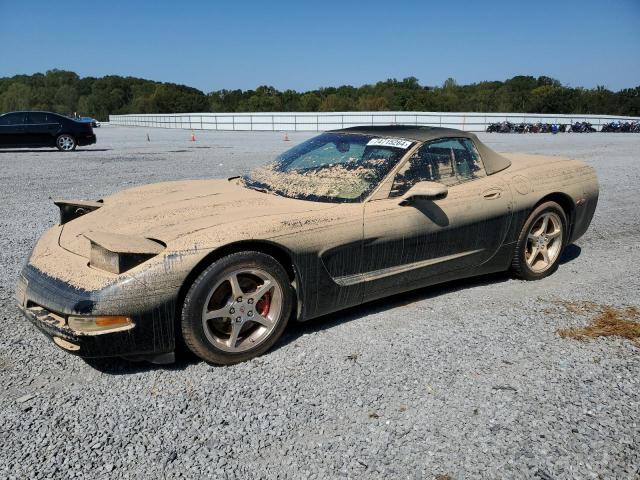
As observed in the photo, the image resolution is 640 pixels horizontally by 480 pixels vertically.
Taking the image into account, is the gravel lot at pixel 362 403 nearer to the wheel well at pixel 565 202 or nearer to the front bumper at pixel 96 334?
the front bumper at pixel 96 334

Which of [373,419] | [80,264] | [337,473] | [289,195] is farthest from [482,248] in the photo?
[80,264]

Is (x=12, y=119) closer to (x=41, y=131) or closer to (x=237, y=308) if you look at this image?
(x=41, y=131)

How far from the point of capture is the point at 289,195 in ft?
12.3

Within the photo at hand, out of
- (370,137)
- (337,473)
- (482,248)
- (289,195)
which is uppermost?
(370,137)

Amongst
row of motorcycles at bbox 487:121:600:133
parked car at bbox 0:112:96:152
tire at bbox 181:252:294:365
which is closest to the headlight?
tire at bbox 181:252:294:365

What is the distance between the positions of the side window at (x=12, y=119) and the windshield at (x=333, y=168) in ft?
50.8

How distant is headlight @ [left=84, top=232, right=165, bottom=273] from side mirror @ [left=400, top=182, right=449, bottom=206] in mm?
1683

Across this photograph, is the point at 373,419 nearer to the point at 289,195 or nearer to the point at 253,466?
the point at 253,466

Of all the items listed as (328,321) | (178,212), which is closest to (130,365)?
(178,212)

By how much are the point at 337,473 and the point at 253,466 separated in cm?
35

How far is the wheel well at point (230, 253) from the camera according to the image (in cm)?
288

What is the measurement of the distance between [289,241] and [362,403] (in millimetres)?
1020

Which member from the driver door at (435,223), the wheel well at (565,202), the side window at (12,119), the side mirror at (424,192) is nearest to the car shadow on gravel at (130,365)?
the driver door at (435,223)

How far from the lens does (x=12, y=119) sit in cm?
1673
